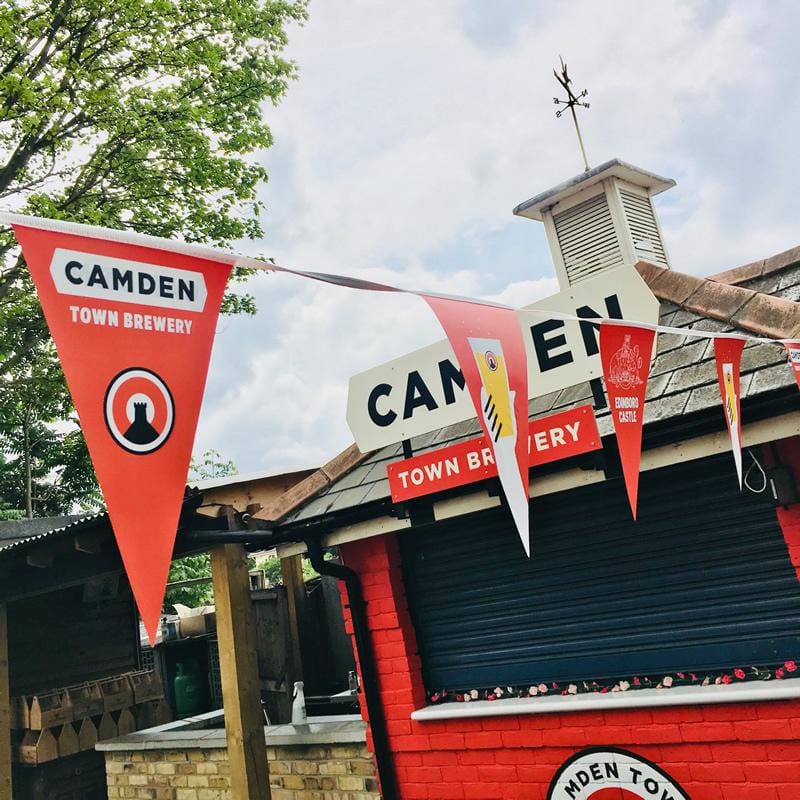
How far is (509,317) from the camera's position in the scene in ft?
10.7

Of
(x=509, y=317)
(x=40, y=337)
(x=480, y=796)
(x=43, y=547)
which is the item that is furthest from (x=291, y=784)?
(x=40, y=337)

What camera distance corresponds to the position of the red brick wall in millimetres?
3877

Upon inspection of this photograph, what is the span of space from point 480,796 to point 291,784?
73.6 inches

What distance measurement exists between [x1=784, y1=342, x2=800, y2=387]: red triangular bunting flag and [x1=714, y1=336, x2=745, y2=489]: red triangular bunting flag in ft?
0.74

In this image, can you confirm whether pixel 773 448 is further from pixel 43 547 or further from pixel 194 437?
pixel 43 547

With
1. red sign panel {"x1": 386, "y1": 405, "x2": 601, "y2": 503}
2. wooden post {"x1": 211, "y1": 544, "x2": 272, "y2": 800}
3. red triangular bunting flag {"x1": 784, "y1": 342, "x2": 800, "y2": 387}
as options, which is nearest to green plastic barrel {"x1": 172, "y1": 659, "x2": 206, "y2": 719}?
wooden post {"x1": 211, "y1": 544, "x2": 272, "y2": 800}

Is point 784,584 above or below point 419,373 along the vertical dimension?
below

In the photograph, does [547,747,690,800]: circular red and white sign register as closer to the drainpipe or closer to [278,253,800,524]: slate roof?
the drainpipe

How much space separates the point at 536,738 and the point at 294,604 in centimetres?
492

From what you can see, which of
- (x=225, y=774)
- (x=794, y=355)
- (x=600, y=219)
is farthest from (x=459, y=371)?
(x=225, y=774)

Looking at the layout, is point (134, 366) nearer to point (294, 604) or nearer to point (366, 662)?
point (366, 662)

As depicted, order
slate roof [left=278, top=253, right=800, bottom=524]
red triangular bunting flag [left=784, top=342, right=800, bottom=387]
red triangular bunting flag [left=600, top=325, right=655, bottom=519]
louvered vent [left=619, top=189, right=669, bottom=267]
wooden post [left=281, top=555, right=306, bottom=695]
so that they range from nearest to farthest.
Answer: red triangular bunting flag [left=600, top=325, right=655, bottom=519]
red triangular bunting flag [left=784, top=342, right=800, bottom=387]
slate roof [left=278, top=253, right=800, bottom=524]
louvered vent [left=619, top=189, right=669, bottom=267]
wooden post [left=281, top=555, right=306, bottom=695]

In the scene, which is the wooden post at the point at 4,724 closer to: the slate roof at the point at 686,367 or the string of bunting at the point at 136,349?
the slate roof at the point at 686,367

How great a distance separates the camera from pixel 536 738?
4613 mm
